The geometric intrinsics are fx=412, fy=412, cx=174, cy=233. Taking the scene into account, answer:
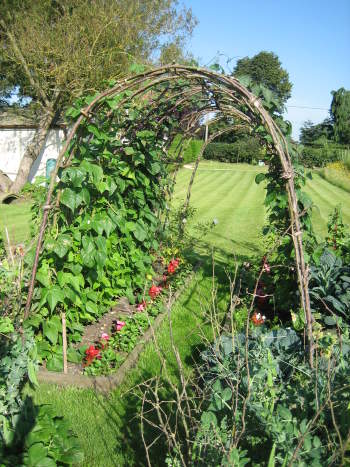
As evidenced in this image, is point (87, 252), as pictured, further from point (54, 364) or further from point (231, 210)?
point (231, 210)

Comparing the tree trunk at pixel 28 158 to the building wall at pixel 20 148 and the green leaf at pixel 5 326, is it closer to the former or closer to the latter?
the building wall at pixel 20 148

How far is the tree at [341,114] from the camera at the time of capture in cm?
4072

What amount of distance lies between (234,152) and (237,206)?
842 inches

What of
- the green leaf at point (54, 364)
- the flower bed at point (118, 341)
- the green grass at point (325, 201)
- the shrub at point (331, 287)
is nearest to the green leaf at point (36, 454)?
the flower bed at point (118, 341)

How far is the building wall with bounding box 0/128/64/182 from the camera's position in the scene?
1788 centimetres

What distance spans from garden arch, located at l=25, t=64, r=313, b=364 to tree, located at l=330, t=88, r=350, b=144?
131 feet

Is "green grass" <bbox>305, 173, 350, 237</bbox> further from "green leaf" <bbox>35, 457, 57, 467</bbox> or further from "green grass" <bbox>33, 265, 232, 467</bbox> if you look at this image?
"green leaf" <bbox>35, 457, 57, 467</bbox>

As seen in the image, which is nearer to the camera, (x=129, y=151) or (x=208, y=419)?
(x=208, y=419)

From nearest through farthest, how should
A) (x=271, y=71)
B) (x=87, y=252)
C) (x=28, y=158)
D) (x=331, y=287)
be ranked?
(x=87, y=252) → (x=331, y=287) → (x=28, y=158) → (x=271, y=71)

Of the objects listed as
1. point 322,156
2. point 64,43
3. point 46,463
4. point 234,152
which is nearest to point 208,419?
point 46,463

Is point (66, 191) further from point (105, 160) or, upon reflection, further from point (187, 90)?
point (187, 90)

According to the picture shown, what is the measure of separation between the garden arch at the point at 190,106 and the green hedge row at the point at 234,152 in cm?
2850

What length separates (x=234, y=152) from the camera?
3344 cm

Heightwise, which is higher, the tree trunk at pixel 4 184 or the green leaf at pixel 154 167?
the green leaf at pixel 154 167
